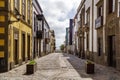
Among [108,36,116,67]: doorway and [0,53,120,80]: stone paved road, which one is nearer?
[0,53,120,80]: stone paved road

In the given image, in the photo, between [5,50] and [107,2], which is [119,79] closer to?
[5,50]

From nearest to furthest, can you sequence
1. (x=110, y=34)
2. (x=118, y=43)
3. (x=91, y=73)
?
(x=91, y=73) < (x=118, y=43) < (x=110, y=34)

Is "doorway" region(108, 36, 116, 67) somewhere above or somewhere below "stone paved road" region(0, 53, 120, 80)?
above

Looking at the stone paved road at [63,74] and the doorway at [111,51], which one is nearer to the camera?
the stone paved road at [63,74]

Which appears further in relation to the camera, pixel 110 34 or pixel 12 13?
pixel 110 34

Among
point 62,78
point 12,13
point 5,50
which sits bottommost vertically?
point 62,78

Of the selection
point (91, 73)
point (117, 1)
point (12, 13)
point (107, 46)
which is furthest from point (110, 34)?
point (12, 13)

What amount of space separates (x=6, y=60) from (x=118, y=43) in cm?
686

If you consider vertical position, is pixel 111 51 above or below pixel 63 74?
above

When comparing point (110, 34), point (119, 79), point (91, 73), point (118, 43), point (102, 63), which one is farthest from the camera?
point (102, 63)

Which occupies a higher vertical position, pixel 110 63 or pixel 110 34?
pixel 110 34

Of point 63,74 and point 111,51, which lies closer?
point 63,74

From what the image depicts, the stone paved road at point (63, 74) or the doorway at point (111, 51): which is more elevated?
the doorway at point (111, 51)

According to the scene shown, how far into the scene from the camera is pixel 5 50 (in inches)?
630
